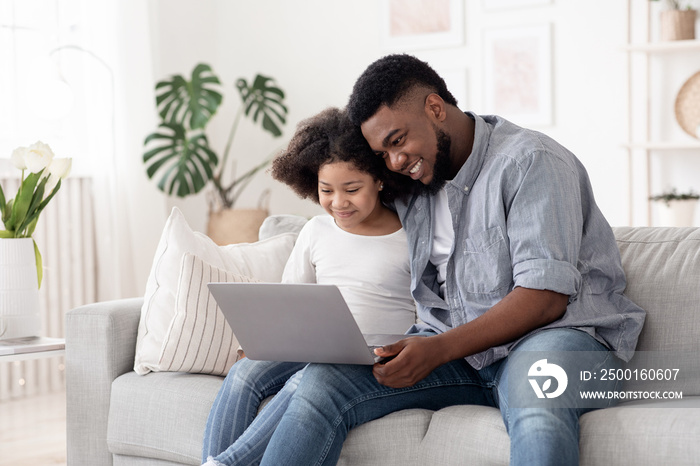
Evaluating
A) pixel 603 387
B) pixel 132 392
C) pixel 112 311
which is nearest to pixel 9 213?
pixel 112 311

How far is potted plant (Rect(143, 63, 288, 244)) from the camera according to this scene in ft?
12.4

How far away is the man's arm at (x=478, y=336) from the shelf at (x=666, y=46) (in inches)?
90.3

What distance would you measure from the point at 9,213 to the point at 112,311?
1.62 feet

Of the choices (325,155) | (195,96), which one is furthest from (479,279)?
(195,96)

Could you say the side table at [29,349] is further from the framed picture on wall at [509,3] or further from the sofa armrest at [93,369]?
the framed picture on wall at [509,3]

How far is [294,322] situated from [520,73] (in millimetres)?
2696

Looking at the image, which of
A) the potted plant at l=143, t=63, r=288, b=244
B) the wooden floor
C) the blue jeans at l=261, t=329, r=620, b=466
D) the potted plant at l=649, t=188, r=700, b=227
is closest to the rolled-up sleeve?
the blue jeans at l=261, t=329, r=620, b=466

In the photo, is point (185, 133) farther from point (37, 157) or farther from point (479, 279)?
point (479, 279)

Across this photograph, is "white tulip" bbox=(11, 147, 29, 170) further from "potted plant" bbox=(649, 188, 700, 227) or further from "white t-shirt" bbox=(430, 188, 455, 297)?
"potted plant" bbox=(649, 188, 700, 227)

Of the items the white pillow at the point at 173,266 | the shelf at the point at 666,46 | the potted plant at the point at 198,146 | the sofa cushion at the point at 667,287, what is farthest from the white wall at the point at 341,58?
the white pillow at the point at 173,266

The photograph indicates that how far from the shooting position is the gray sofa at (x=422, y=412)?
1399 mm

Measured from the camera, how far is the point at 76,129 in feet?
12.0

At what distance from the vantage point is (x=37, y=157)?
7.39 ft

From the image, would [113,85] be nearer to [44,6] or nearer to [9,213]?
[44,6]
